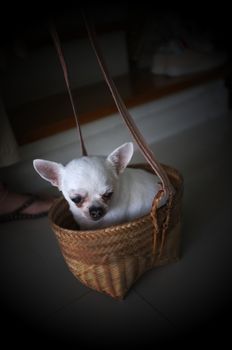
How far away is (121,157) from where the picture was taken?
0.85 m

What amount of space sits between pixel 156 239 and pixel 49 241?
488 millimetres

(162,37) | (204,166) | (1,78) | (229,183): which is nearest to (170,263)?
(229,183)

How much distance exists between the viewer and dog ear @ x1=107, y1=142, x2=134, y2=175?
846 millimetres

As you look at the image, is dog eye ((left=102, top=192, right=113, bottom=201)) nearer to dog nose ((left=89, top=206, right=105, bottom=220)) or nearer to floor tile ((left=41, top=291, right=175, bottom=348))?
dog nose ((left=89, top=206, right=105, bottom=220))

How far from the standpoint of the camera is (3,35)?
1.22 m

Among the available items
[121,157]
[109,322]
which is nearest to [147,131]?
[121,157]

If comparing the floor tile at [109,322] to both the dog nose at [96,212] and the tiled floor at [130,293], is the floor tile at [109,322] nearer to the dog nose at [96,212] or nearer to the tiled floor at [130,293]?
the tiled floor at [130,293]

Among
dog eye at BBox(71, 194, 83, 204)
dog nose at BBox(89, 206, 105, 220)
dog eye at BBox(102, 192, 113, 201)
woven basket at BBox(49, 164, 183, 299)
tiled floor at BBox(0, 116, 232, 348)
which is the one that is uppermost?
dog eye at BBox(71, 194, 83, 204)

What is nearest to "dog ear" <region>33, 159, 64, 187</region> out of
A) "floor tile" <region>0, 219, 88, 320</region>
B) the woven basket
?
the woven basket

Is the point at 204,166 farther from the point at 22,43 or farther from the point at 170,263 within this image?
the point at 22,43

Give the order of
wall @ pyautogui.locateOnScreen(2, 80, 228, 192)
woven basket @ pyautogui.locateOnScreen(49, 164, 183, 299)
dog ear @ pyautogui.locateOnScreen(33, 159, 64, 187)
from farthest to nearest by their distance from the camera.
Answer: wall @ pyautogui.locateOnScreen(2, 80, 228, 192)
dog ear @ pyautogui.locateOnScreen(33, 159, 64, 187)
woven basket @ pyautogui.locateOnScreen(49, 164, 183, 299)

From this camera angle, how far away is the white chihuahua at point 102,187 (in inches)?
30.7

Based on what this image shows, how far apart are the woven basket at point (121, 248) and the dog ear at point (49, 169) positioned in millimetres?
109

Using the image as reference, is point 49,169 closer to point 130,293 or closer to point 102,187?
point 102,187
